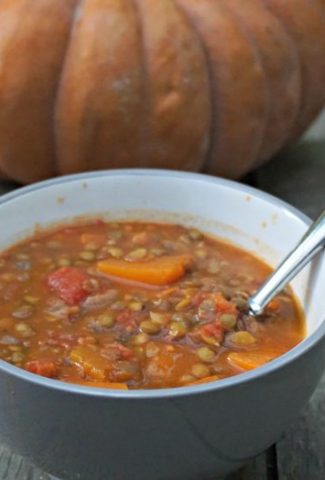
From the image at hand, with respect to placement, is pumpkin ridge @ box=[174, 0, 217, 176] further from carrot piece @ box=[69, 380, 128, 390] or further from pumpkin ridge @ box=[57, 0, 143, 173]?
carrot piece @ box=[69, 380, 128, 390]

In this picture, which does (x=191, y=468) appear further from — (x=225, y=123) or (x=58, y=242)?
(x=225, y=123)

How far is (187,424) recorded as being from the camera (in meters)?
1.05

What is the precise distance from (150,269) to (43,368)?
0.28 m

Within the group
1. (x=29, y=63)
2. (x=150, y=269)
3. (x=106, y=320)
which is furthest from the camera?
(x=29, y=63)

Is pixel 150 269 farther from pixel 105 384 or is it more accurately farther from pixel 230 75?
pixel 230 75

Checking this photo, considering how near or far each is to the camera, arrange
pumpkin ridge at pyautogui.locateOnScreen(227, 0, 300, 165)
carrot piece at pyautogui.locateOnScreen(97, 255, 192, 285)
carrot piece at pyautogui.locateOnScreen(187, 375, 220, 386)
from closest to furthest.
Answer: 1. carrot piece at pyautogui.locateOnScreen(187, 375, 220, 386)
2. carrot piece at pyautogui.locateOnScreen(97, 255, 192, 285)
3. pumpkin ridge at pyautogui.locateOnScreen(227, 0, 300, 165)

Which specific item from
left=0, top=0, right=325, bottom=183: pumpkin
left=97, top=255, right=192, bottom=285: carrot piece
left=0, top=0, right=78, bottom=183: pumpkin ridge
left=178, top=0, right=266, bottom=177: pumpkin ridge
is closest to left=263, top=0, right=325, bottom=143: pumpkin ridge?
left=0, top=0, right=325, bottom=183: pumpkin

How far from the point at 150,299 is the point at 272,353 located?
200 mm

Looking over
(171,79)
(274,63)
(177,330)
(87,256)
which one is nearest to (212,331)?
(177,330)

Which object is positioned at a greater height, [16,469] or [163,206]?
[163,206]

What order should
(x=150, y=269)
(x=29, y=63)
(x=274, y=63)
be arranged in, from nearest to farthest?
(x=150, y=269) < (x=29, y=63) < (x=274, y=63)

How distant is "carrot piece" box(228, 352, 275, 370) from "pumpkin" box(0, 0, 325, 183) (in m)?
0.71

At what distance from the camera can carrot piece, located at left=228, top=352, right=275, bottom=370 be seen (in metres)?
1.19

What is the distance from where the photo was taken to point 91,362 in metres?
1.17
